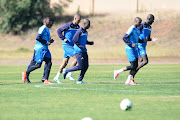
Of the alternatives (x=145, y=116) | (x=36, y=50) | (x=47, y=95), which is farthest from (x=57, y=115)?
(x=36, y=50)

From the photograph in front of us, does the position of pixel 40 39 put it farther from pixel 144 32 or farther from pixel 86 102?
pixel 86 102

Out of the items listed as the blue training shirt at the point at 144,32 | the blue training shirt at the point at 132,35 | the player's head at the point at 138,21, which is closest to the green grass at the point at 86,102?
the blue training shirt at the point at 132,35

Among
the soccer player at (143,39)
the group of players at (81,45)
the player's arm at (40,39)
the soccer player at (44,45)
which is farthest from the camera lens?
the soccer player at (143,39)

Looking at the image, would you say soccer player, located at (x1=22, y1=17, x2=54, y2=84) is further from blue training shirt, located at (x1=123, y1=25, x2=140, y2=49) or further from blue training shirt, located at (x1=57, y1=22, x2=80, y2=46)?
blue training shirt, located at (x1=123, y1=25, x2=140, y2=49)

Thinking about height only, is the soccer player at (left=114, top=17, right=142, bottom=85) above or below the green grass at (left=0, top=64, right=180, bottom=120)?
above

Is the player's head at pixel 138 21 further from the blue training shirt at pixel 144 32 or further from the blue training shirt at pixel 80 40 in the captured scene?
the blue training shirt at pixel 80 40

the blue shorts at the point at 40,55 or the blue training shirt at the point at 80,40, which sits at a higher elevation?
the blue training shirt at the point at 80,40

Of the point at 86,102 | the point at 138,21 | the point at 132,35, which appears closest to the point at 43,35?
the point at 132,35

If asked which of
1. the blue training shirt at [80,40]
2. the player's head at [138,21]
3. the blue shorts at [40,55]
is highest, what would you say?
the player's head at [138,21]

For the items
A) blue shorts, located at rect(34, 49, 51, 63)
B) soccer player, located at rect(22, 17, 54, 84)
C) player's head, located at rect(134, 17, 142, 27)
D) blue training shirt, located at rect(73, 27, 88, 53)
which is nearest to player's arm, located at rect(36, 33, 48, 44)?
soccer player, located at rect(22, 17, 54, 84)

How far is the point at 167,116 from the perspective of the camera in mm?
9773

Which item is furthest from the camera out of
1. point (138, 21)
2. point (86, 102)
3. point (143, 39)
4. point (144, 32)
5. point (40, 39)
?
point (144, 32)

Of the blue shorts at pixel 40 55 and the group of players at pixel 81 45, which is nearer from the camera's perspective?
the group of players at pixel 81 45

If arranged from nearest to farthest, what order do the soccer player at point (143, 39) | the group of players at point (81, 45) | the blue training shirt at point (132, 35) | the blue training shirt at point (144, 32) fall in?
the blue training shirt at point (132, 35) < the group of players at point (81, 45) < the soccer player at point (143, 39) < the blue training shirt at point (144, 32)
